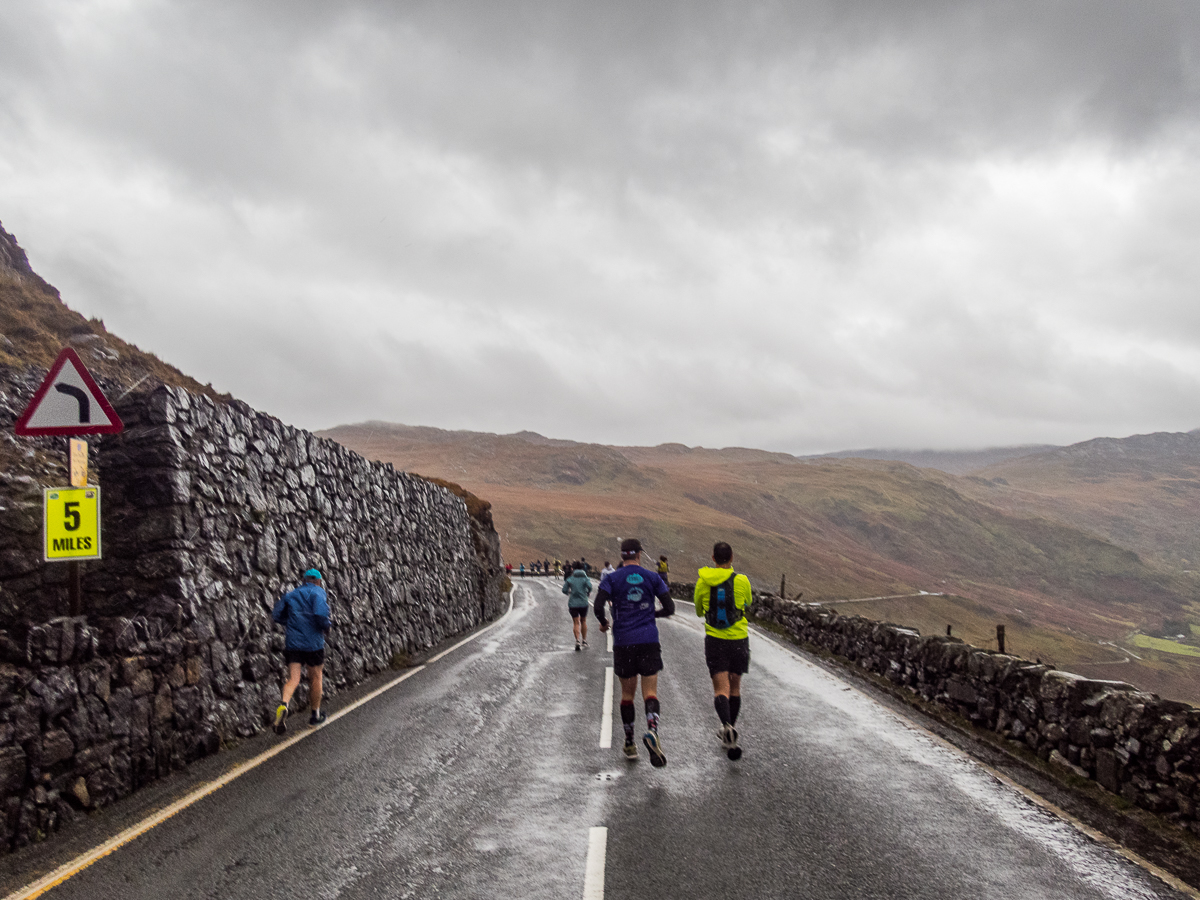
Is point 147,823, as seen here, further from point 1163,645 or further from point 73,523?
point 1163,645

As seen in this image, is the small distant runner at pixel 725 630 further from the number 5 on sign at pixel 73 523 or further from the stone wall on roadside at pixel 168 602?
the number 5 on sign at pixel 73 523

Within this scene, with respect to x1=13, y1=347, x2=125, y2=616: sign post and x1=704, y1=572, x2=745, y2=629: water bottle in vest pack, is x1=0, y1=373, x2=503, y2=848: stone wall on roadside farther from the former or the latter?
x1=704, y1=572, x2=745, y2=629: water bottle in vest pack

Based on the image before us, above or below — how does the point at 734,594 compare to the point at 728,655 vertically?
above

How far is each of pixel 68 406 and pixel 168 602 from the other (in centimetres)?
241

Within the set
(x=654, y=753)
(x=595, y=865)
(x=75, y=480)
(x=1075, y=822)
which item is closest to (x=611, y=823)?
(x=595, y=865)

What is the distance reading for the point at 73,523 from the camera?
652 centimetres

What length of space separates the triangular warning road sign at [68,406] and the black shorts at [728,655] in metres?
6.16

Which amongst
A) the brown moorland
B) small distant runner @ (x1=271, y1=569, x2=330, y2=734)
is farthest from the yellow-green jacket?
the brown moorland

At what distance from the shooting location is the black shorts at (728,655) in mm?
7648


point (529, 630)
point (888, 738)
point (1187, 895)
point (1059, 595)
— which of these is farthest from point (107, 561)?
point (1059, 595)

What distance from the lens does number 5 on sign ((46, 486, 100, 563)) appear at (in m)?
6.43

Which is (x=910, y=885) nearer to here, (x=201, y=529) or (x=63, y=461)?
(x=201, y=529)

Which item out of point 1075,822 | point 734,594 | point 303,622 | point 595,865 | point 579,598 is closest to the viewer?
point 595,865

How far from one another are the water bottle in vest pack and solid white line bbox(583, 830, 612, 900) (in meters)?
2.71
